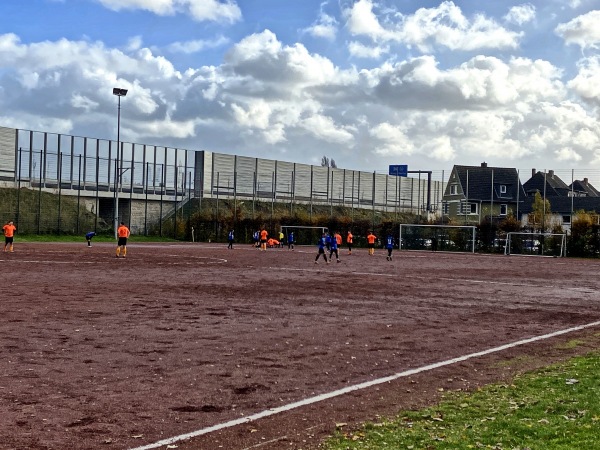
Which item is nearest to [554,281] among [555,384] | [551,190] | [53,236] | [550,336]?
[550,336]

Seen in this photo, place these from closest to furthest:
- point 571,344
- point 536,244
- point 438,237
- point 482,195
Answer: point 571,344, point 536,244, point 438,237, point 482,195

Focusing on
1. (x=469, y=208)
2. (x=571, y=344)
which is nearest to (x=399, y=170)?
(x=469, y=208)

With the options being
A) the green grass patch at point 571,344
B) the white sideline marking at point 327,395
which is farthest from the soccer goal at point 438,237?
the white sideline marking at point 327,395

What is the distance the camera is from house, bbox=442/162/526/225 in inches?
2689

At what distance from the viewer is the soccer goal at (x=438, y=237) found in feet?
197

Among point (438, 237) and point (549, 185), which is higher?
point (549, 185)

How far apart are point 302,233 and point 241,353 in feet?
195

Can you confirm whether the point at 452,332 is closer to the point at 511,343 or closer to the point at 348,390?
the point at 511,343

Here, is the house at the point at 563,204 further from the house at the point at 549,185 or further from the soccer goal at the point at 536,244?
the soccer goal at the point at 536,244

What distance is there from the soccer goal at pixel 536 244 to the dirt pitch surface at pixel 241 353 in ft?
111

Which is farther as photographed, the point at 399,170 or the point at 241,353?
the point at 399,170

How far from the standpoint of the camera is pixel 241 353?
11.0m

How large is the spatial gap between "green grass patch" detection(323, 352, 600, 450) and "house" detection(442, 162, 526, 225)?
189ft

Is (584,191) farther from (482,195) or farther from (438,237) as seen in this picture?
(438,237)
